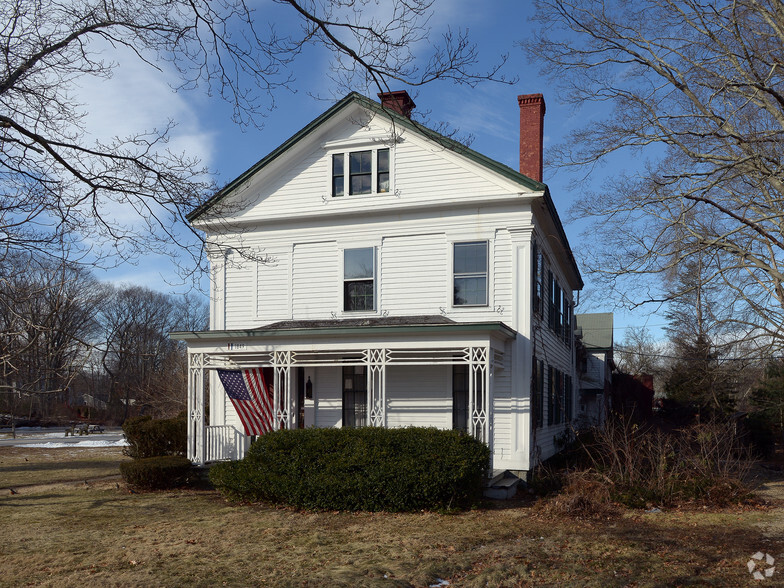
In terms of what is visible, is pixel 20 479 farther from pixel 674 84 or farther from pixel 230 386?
pixel 674 84

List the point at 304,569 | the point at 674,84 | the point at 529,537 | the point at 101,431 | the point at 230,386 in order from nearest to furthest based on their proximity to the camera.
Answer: the point at 304,569 < the point at 529,537 < the point at 674,84 < the point at 230,386 < the point at 101,431

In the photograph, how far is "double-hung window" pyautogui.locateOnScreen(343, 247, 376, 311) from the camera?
16.5 m

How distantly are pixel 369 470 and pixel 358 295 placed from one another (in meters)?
5.51

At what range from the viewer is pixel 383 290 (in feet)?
53.6

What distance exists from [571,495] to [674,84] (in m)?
7.65

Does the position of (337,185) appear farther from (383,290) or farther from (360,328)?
(360,328)

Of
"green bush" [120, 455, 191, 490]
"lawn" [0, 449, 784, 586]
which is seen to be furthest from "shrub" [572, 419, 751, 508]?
"green bush" [120, 455, 191, 490]

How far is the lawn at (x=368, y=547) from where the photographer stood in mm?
7652

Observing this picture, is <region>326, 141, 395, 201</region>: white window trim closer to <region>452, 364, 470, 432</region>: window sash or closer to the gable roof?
the gable roof

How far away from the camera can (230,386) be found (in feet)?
50.2

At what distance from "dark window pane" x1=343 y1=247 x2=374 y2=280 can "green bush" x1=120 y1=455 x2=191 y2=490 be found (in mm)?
5706

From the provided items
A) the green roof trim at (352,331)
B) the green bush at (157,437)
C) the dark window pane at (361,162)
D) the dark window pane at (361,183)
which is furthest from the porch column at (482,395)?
the green bush at (157,437)

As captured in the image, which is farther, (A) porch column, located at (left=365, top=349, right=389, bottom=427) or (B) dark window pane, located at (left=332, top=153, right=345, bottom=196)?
(B) dark window pane, located at (left=332, top=153, right=345, bottom=196)

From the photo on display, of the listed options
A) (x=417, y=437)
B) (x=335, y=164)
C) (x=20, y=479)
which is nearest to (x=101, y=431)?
(x=20, y=479)
